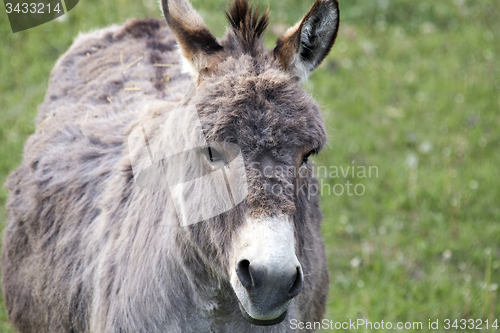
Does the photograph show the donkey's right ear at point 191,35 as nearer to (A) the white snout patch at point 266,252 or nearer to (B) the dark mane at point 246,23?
(B) the dark mane at point 246,23

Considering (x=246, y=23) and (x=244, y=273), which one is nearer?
(x=244, y=273)

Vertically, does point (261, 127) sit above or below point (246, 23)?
below

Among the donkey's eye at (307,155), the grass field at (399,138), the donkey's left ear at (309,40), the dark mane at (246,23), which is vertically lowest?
the grass field at (399,138)

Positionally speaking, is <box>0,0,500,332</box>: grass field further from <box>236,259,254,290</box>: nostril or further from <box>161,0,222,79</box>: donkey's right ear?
<box>161,0,222,79</box>: donkey's right ear

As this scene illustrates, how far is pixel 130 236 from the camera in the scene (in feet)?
9.03

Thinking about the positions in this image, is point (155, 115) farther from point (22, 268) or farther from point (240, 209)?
point (22, 268)

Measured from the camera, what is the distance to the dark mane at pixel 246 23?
2527mm

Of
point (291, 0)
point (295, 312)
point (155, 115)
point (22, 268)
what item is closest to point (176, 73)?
point (155, 115)

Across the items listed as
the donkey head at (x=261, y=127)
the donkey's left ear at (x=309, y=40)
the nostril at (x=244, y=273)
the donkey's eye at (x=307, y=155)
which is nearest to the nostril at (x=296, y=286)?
the donkey head at (x=261, y=127)

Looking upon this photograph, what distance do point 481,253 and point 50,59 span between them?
605cm

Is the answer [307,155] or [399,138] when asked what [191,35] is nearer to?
[307,155]

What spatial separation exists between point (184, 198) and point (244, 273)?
56cm

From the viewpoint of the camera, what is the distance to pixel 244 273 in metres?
2.04

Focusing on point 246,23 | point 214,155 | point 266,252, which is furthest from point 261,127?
point 246,23
